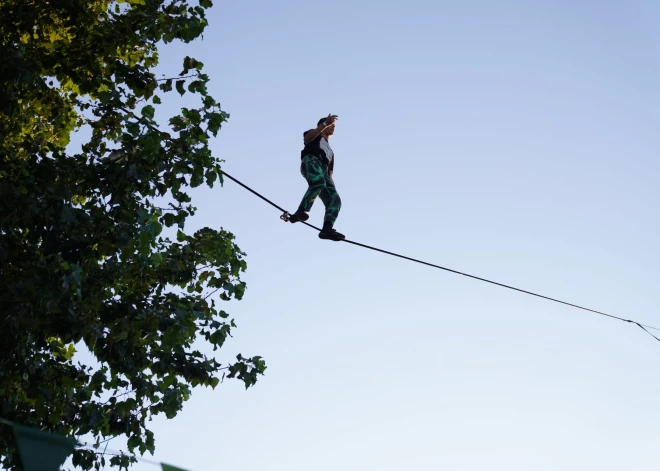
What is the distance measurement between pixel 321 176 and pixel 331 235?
65cm

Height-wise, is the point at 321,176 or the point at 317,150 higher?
the point at 317,150

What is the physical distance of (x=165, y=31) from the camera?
7.79 m

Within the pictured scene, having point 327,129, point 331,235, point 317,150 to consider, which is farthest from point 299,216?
point 327,129

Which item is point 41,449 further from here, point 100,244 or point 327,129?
point 327,129

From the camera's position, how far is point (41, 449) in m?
4.65

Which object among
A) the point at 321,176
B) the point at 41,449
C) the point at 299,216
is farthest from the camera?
the point at 321,176

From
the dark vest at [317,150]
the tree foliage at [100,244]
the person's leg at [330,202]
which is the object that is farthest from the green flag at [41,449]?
the dark vest at [317,150]

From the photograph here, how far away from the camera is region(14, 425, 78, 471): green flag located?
182 inches

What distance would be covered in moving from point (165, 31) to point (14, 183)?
199cm

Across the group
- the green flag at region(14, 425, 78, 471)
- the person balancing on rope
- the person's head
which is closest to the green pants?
the person balancing on rope

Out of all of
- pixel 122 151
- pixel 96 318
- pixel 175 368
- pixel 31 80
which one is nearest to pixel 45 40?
pixel 31 80

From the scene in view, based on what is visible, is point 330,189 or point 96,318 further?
point 330,189

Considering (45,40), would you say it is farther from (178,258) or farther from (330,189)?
(330,189)

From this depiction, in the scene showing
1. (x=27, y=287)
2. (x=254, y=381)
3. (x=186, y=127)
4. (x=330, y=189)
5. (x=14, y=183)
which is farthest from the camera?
(x=330, y=189)
